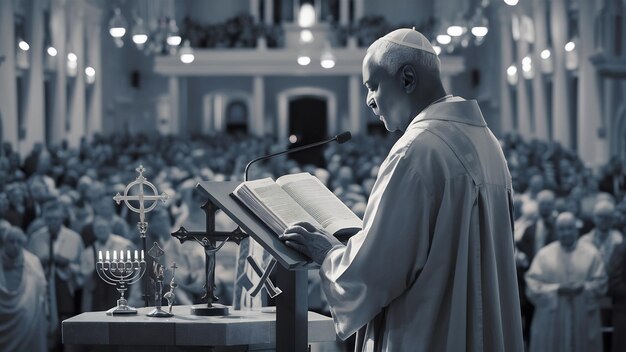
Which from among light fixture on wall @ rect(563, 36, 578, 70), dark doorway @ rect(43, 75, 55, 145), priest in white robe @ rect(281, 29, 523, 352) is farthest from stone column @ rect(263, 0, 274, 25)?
priest in white robe @ rect(281, 29, 523, 352)

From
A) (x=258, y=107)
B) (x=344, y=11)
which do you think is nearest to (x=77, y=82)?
(x=258, y=107)

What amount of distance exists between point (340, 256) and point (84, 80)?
2977 cm

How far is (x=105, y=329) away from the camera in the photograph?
11.7 feet

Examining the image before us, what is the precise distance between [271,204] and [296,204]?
16 centimetres

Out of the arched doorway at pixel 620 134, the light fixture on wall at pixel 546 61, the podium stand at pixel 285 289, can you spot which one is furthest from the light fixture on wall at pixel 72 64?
the podium stand at pixel 285 289

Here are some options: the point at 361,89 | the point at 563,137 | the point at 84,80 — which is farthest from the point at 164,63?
the point at 563,137

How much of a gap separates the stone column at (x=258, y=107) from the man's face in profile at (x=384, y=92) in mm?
33001

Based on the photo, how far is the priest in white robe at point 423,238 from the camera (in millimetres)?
3221

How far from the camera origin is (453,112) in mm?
3428

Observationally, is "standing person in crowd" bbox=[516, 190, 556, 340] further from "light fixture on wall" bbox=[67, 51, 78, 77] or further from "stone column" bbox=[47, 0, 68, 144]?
"light fixture on wall" bbox=[67, 51, 78, 77]

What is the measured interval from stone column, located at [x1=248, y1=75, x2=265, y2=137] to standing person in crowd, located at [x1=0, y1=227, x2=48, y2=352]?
90.2 feet

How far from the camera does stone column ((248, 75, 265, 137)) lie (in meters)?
36.8

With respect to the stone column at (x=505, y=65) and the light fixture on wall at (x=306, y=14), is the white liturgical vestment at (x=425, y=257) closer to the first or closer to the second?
the stone column at (x=505, y=65)

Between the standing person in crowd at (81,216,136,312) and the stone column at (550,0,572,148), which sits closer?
the standing person in crowd at (81,216,136,312)
